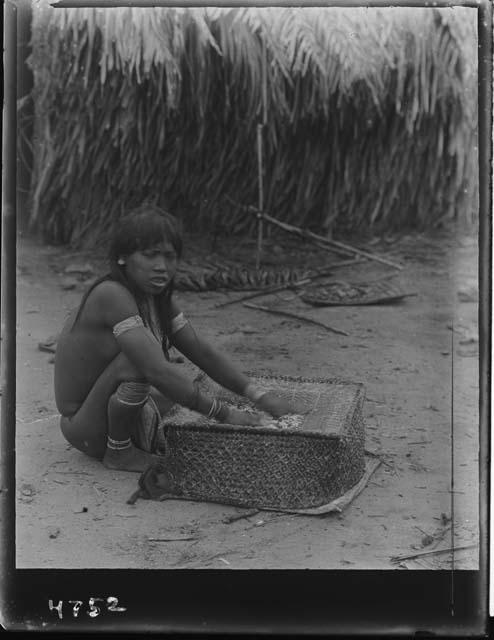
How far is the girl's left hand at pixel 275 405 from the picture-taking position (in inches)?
143

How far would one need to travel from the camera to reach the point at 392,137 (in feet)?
15.0

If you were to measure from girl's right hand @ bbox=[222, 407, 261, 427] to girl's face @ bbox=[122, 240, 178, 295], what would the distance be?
0.51 m

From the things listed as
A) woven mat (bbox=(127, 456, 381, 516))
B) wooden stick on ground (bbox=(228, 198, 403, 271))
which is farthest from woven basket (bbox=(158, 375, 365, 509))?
wooden stick on ground (bbox=(228, 198, 403, 271))

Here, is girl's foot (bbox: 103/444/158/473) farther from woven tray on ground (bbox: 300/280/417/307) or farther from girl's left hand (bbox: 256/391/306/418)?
woven tray on ground (bbox: 300/280/417/307)

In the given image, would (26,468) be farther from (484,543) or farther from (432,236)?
(432,236)

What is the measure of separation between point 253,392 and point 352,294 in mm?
967

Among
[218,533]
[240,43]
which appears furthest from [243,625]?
[240,43]

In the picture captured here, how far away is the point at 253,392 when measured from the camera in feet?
12.2

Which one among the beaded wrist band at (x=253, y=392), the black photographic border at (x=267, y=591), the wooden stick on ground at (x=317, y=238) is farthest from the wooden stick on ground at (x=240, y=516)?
the wooden stick on ground at (x=317, y=238)

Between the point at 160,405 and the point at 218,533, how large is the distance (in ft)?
1.77

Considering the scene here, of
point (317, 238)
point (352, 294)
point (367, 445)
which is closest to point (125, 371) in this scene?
point (367, 445)

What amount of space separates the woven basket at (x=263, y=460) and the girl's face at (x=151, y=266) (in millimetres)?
466

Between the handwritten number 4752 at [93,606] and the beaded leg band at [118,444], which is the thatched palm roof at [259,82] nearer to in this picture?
the beaded leg band at [118,444]

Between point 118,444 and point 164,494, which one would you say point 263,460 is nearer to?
point 164,494
